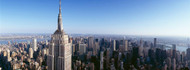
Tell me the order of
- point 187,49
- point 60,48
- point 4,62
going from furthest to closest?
point 4,62 < point 187,49 < point 60,48

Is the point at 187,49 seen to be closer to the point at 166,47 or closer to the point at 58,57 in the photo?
the point at 166,47

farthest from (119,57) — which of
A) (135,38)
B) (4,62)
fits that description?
(4,62)

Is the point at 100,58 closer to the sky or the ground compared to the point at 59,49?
closer to the ground

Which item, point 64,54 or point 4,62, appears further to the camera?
point 4,62

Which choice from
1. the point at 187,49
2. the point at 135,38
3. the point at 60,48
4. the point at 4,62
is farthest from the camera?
the point at 135,38

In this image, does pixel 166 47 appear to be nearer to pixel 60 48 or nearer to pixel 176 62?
pixel 176 62

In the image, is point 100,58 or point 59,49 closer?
point 59,49

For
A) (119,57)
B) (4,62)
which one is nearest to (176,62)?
(119,57)

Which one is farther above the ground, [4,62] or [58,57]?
[58,57]

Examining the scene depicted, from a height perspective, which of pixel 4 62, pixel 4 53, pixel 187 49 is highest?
pixel 187 49
